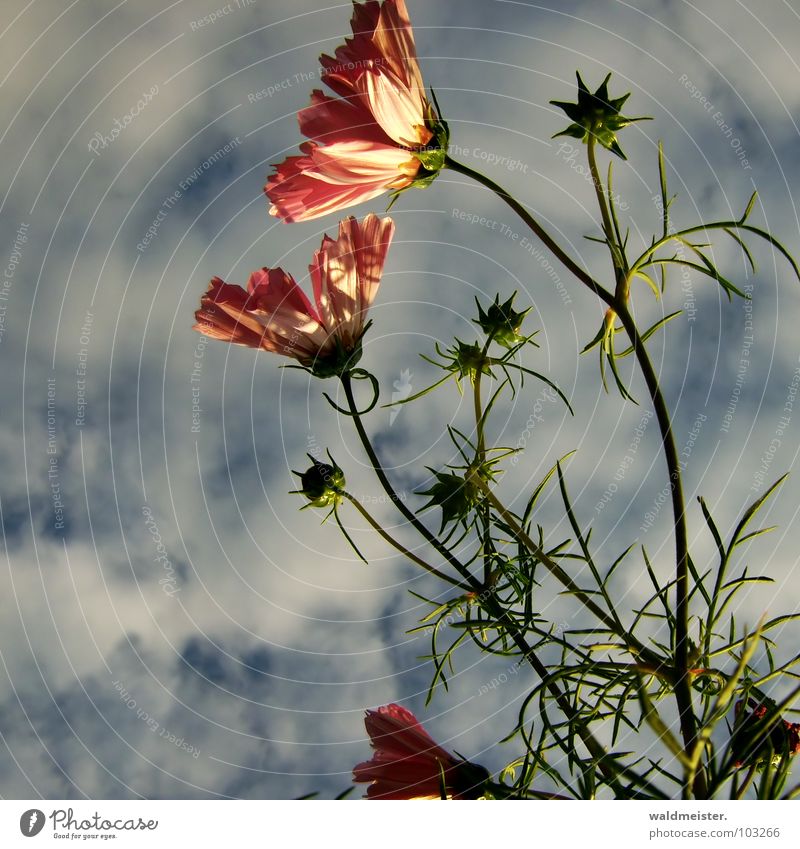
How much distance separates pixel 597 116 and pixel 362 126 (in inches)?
8.9

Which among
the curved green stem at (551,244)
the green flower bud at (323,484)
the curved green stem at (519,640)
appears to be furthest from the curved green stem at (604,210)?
the green flower bud at (323,484)

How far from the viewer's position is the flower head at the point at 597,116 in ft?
1.86

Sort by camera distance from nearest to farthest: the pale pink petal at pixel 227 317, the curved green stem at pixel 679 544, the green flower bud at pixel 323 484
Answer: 1. the curved green stem at pixel 679 544
2. the pale pink petal at pixel 227 317
3. the green flower bud at pixel 323 484

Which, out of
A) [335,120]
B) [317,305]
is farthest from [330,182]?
[317,305]

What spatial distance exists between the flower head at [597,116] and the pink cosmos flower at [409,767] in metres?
0.59

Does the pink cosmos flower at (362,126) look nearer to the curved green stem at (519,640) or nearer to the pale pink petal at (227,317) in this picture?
the pale pink petal at (227,317)

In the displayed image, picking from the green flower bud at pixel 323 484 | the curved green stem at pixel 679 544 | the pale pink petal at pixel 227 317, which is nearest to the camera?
the curved green stem at pixel 679 544

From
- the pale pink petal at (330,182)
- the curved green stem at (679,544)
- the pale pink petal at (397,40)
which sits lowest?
the curved green stem at (679,544)

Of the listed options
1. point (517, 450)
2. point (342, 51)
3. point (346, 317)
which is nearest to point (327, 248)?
point (346, 317)

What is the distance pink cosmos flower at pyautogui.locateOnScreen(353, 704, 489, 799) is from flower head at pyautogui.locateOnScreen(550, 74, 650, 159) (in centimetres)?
59

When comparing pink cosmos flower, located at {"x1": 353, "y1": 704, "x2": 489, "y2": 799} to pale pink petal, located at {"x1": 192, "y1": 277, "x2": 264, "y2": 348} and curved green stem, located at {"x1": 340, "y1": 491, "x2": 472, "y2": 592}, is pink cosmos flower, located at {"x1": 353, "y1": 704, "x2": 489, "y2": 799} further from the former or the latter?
pale pink petal, located at {"x1": 192, "y1": 277, "x2": 264, "y2": 348}

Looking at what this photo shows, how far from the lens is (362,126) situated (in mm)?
582
